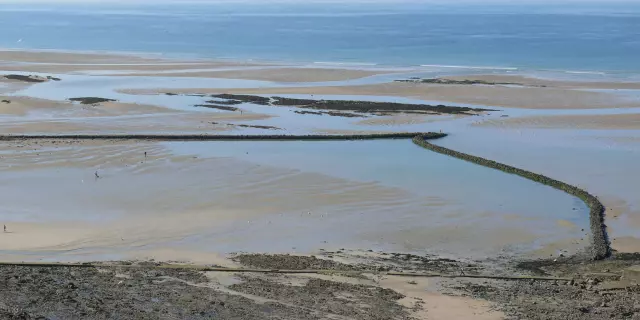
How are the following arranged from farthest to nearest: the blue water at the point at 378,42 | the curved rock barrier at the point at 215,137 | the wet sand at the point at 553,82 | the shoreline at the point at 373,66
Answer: the blue water at the point at 378,42
the shoreline at the point at 373,66
the wet sand at the point at 553,82
the curved rock barrier at the point at 215,137

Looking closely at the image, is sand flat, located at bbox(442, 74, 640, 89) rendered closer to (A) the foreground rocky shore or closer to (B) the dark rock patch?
(B) the dark rock patch

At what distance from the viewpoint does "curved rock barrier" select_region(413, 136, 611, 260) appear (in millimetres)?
15602

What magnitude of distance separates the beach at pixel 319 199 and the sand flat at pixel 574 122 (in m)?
0.13

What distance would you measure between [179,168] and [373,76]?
77.5 ft

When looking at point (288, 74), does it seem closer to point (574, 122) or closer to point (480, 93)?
point (480, 93)

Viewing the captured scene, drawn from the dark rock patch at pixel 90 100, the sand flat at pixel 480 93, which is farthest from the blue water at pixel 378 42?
the dark rock patch at pixel 90 100

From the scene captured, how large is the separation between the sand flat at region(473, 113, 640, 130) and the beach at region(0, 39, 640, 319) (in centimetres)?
13

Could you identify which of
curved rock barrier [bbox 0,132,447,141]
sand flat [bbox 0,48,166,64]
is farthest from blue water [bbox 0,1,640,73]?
curved rock barrier [bbox 0,132,447,141]

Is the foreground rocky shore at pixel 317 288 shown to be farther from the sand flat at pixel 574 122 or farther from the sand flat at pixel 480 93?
the sand flat at pixel 480 93

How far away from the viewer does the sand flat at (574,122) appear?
29.2m

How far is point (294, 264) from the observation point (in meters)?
14.4

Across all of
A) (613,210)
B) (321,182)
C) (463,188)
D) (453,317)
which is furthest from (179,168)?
(453,317)

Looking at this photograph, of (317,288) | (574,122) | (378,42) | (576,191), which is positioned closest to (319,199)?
(576,191)

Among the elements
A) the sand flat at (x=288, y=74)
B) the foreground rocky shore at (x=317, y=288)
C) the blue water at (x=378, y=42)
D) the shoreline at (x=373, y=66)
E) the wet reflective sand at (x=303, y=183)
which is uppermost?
the blue water at (x=378, y=42)
